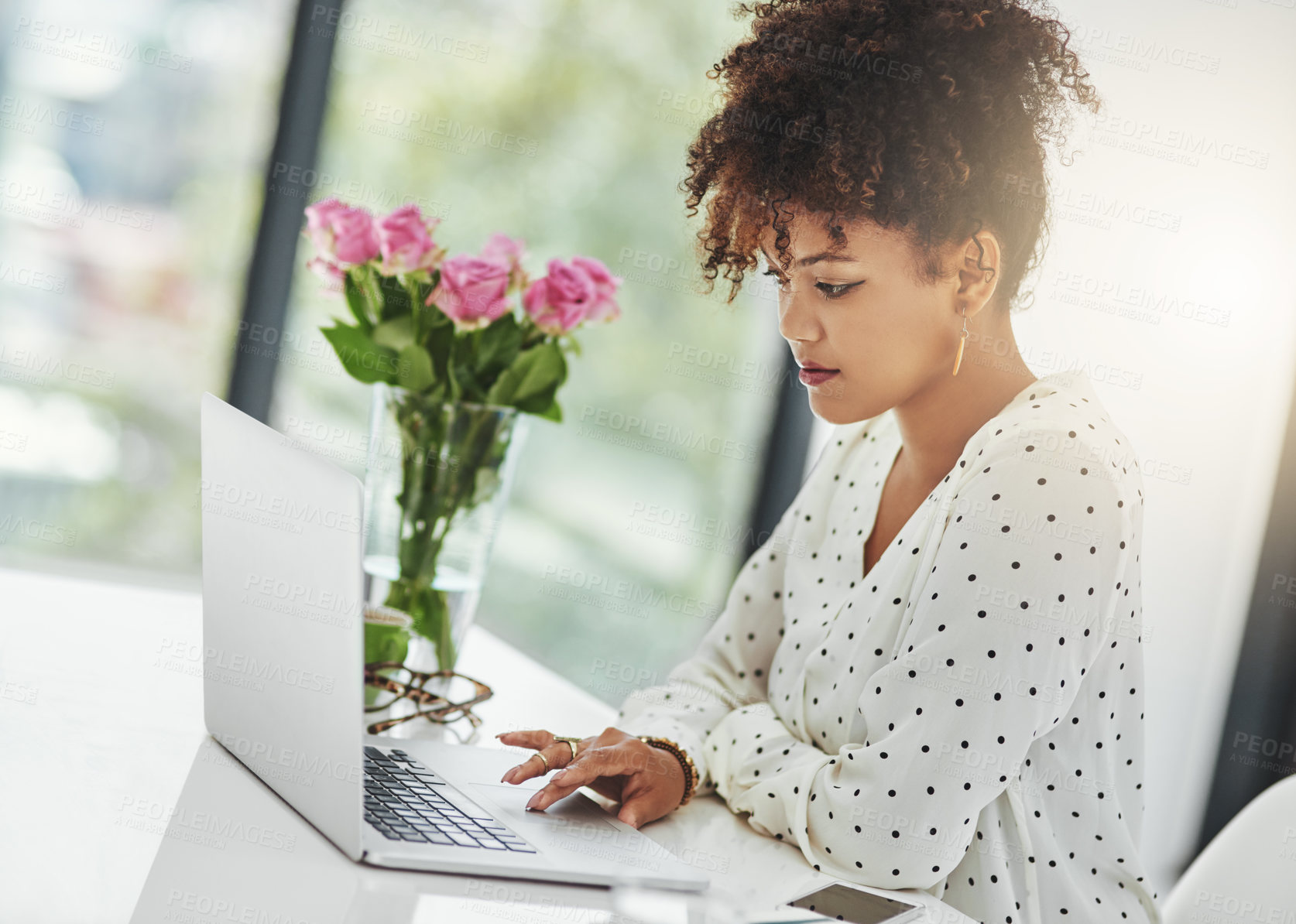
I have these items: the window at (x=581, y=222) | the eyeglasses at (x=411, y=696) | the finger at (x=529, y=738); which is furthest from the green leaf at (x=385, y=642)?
the window at (x=581, y=222)

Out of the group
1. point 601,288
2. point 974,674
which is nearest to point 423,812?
point 974,674

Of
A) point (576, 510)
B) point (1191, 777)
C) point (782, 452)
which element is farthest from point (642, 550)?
point (1191, 777)

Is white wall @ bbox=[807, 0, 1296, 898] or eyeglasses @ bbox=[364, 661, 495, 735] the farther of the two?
white wall @ bbox=[807, 0, 1296, 898]

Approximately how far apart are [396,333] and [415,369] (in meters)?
0.05

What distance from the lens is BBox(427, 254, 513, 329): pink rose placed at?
1.22m

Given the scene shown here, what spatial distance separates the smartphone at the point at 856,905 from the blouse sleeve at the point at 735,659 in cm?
33

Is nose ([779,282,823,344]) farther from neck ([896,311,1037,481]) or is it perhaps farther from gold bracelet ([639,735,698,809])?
gold bracelet ([639,735,698,809])

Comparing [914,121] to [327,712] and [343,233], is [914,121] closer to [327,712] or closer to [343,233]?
[343,233]

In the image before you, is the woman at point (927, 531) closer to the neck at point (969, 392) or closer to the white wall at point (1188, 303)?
the neck at point (969, 392)

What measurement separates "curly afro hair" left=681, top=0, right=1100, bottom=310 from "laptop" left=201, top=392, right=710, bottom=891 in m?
0.58

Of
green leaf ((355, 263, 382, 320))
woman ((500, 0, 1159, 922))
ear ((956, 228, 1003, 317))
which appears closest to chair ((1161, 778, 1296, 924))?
woman ((500, 0, 1159, 922))

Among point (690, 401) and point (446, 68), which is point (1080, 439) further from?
point (446, 68)

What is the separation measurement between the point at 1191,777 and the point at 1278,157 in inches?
34.3

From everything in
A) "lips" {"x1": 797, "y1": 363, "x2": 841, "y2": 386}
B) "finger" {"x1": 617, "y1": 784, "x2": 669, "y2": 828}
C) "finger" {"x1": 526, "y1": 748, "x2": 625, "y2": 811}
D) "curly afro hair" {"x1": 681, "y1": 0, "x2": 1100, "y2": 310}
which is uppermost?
"curly afro hair" {"x1": 681, "y1": 0, "x2": 1100, "y2": 310}
